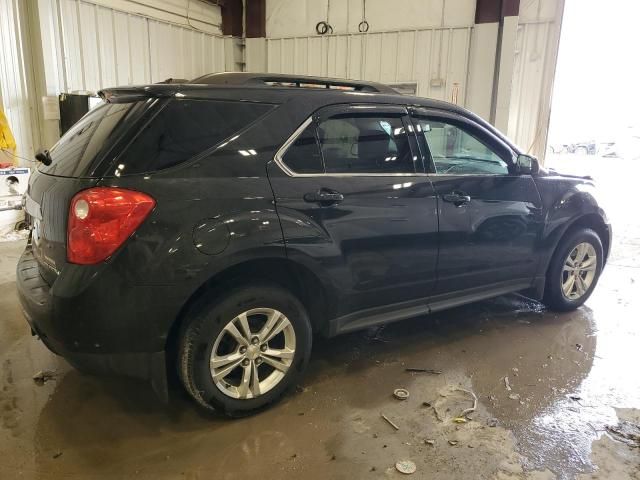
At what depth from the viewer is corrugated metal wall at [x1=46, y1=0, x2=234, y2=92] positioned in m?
6.30

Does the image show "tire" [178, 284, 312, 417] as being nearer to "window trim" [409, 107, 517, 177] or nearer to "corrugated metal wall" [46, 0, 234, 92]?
"window trim" [409, 107, 517, 177]

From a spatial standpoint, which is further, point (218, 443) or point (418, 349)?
point (418, 349)

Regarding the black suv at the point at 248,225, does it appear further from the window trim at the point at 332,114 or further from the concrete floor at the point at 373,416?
the concrete floor at the point at 373,416

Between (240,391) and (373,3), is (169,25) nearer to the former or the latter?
(373,3)

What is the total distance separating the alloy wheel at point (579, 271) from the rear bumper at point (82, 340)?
3159 millimetres

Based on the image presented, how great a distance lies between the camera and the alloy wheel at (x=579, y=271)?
152 inches

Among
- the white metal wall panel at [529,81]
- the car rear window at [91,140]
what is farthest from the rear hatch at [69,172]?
the white metal wall panel at [529,81]

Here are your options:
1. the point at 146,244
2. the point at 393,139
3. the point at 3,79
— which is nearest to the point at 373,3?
the point at 3,79

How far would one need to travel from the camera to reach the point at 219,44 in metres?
9.02

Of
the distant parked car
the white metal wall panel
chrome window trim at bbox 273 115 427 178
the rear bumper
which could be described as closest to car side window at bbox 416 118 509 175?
chrome window trim at bbox 273 115 427 178

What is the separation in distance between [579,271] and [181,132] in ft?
11.0

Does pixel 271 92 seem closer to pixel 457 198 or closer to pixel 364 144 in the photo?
pixel 364 144

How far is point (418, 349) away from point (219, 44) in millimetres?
7666

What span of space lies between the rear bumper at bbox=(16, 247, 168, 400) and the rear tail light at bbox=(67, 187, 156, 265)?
22 centimetres
